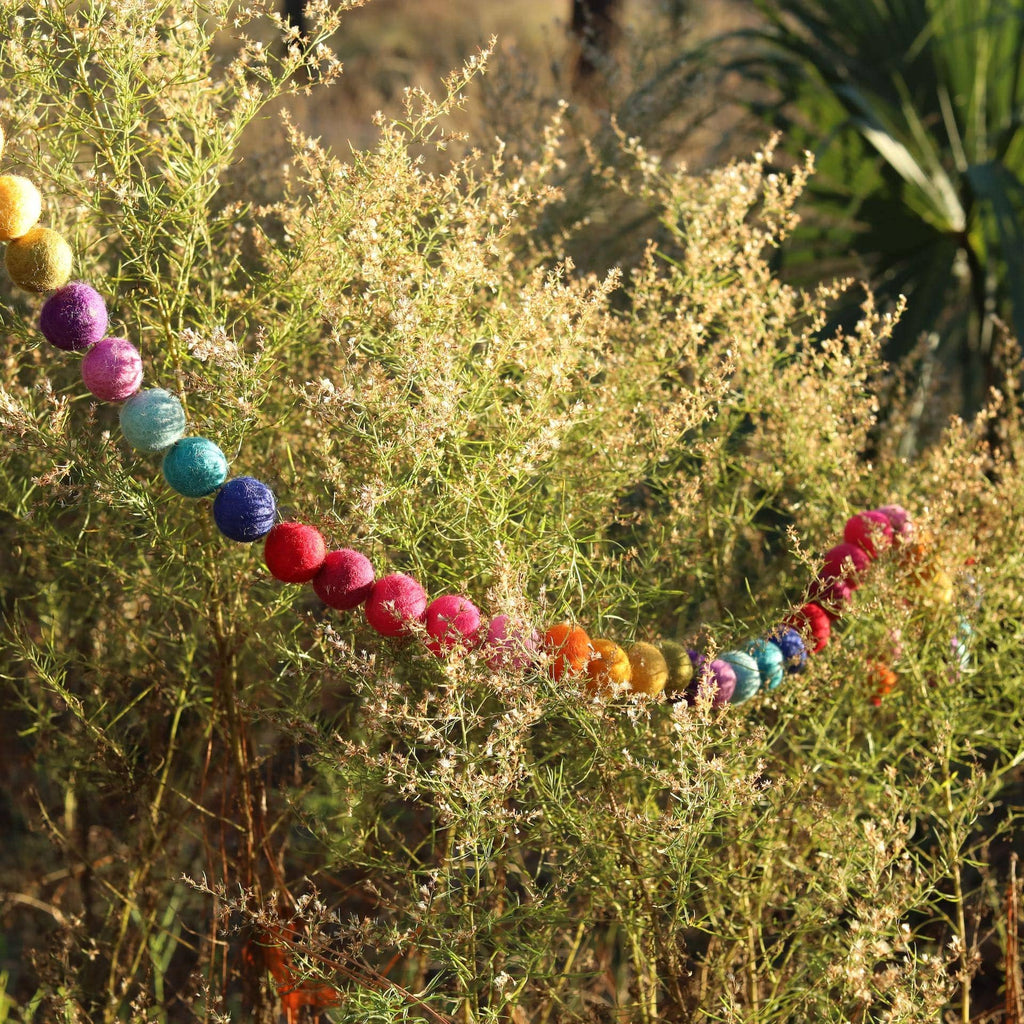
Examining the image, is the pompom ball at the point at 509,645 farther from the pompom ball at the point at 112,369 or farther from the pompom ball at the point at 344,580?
the pompom ball at the point at 112,369

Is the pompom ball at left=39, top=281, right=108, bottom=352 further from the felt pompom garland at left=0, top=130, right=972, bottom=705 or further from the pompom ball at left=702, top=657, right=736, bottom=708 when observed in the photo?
the pompom ball at left=702, top=657, right=736, bottom=708

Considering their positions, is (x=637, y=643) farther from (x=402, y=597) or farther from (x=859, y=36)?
(x=859, y=36)

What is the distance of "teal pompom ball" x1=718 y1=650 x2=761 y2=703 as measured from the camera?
1753mm

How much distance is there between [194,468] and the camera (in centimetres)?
157

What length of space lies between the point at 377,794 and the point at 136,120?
1001 millimetres

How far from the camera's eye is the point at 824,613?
74.3 inches

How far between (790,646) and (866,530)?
248 mm

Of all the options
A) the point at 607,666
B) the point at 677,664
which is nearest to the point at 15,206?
the point at 607,666

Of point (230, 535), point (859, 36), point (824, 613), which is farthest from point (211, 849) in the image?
point (859, 36)

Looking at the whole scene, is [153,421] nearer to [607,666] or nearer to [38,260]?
[38,260]

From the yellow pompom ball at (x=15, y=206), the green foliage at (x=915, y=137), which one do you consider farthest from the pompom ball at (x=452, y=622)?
the green foliage at (x=915, y=137)

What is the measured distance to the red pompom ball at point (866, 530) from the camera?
5.99 feet

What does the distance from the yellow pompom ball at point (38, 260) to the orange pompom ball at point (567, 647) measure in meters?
0.84

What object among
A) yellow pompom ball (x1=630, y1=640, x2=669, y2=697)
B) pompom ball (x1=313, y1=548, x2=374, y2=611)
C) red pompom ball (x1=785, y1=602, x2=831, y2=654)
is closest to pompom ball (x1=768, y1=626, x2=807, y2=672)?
red pompom ball (x1=785, y1=602, x2=831, y2=654)
